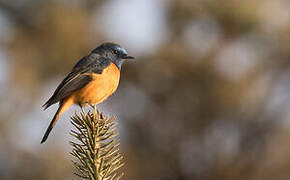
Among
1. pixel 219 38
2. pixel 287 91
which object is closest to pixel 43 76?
pixel 219 38

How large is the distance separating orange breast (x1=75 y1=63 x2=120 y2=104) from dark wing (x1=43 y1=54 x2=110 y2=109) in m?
0.06

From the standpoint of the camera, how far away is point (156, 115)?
12.2 meters

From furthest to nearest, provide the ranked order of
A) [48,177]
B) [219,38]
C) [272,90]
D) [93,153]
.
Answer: [272,90] < [219,38] < [48,177] < [93,153]

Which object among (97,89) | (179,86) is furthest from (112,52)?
(179,86)

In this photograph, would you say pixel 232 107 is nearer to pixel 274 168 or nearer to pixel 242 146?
pixel 242 146

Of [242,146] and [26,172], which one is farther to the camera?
[242,146]

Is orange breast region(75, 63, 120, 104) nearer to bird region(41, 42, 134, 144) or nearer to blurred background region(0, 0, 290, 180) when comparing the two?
bird region(41, 42, 134, 144)

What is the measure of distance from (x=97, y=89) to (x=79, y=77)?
0.25 metres

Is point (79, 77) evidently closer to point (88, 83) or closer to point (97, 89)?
point (88, 83)

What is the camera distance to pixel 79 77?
15.6ft

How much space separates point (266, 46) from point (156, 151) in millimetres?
4413

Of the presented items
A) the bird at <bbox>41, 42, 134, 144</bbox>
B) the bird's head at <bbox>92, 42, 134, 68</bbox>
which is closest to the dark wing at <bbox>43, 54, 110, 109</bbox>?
the bird at <bbox>41, 42, 134, 144</bbox>

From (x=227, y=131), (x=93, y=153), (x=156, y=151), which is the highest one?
(x=227, y=131)

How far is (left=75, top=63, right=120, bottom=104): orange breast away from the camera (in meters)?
4.77
